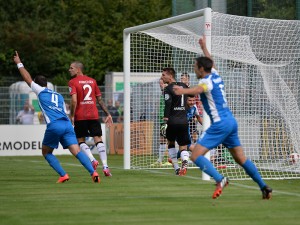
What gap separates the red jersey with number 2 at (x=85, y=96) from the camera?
17469 millimetres

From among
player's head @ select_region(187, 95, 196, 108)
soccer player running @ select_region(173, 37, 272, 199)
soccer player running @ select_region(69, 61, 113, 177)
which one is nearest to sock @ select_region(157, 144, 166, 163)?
player's head @ select_region(187, 95, 196, 108)

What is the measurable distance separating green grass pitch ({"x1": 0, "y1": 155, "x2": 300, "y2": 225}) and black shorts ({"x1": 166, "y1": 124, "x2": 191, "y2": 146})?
35.5 inches

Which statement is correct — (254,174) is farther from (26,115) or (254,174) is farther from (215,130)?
(26,115)

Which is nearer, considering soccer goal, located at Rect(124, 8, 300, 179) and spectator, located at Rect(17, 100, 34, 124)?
soccer goal, located at Rect(124, 8, 300, 179)

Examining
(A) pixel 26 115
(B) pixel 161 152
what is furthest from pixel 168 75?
(A) pixel 26 115

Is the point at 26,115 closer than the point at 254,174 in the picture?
No

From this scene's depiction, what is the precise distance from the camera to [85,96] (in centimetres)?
1759

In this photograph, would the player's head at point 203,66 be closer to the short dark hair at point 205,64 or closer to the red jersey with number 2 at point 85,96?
the short dark hair at point 205,64

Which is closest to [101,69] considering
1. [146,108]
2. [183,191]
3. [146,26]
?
[146,108]

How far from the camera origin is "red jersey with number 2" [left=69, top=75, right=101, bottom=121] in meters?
17.5

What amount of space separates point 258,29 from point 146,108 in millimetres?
7347

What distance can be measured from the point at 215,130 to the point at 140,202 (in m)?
1.47

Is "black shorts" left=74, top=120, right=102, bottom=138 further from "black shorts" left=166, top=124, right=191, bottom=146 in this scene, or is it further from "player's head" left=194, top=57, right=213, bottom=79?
"player's head" left=194, top=57, right=213, bottom=79

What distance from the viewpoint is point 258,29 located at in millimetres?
18125
